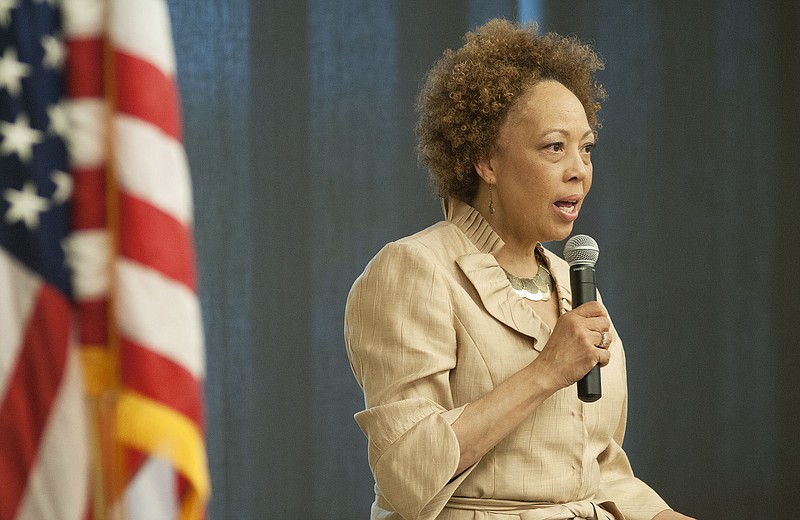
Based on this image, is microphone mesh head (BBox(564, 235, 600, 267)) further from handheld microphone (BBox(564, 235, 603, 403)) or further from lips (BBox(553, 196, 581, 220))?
lips (BBox(553, 196, 581, 220))

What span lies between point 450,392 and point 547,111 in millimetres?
637

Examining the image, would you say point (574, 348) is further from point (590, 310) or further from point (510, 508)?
point (510, 508)

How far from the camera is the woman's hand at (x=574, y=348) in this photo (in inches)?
77.4

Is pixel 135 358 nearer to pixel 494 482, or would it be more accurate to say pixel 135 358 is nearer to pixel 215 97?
pixel 494 482

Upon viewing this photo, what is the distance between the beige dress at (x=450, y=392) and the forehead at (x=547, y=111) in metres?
0.29

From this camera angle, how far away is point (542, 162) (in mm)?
2213

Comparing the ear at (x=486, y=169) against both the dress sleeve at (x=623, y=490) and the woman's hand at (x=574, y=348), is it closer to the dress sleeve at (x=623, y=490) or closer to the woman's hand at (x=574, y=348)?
the woman's hand at (x=574, y=348)

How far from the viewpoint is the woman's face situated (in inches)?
87.1

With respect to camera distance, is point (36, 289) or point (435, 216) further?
point (435, 216)

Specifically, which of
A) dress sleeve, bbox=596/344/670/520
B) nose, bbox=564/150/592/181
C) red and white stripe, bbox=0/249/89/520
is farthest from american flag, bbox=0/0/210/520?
dress sleeve, bbox=596/344/670/520

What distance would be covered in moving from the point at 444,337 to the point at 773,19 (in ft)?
11.4

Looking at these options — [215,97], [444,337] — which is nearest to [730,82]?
[215,97]

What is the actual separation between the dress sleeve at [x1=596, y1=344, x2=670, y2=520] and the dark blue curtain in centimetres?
182

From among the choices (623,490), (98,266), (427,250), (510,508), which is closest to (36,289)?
(98,266)
